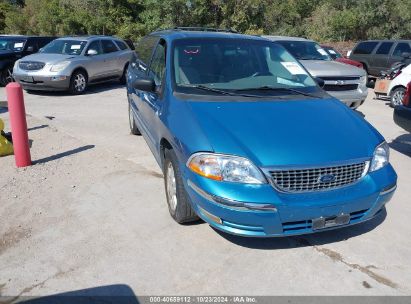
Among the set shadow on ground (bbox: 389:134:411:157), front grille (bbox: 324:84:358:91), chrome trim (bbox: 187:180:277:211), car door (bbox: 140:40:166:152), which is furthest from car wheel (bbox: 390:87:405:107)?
chrome trim (bbox: 187:180:277:211)

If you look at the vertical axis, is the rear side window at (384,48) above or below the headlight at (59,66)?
above

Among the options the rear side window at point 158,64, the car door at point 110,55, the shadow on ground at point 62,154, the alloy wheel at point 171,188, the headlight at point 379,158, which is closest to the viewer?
the headlight at point 379,158

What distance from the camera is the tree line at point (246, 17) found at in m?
24.8

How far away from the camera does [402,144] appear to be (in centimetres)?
725

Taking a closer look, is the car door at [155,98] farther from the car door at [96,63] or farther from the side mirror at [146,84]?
the car door at [96,63]

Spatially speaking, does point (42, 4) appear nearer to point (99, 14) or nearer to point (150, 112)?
point (99, 14)

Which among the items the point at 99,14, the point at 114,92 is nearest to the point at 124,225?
the point at 114,92

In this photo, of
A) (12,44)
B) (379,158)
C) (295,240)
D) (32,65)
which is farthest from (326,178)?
(12,44)

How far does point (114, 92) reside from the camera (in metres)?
12.7

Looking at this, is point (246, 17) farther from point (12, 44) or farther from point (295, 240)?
point (295, 240)

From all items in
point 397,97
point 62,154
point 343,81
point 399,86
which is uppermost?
point 343,81

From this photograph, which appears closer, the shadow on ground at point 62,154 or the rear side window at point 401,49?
the shadow on ground at point 62,154

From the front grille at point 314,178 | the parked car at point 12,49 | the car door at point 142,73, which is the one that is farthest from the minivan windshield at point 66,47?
the front grille at point 314,178

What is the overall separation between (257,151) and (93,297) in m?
1.64
